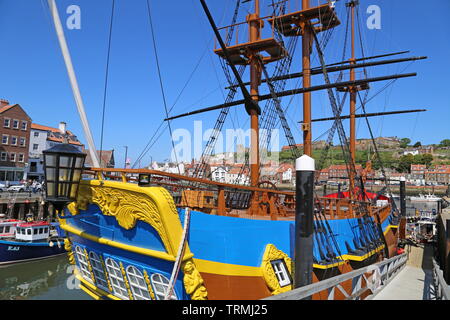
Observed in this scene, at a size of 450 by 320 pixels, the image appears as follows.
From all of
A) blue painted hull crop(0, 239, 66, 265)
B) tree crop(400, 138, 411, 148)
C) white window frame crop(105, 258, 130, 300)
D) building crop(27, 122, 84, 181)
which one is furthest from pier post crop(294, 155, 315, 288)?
tree crop(400, 138, 411, 148)

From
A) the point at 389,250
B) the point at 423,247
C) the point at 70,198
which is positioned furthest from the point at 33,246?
the point at 423,247

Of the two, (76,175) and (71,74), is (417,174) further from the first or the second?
(76,175)

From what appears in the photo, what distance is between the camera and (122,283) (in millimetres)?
5891

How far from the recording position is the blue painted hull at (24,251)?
1652 centimetres

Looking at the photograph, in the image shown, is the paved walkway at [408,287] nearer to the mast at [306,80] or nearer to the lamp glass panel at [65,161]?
the mast at [306,80]

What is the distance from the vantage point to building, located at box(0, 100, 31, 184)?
3231cm

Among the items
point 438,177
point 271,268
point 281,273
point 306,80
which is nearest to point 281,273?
point 281,273

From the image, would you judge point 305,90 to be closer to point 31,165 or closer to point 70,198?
point 70,198

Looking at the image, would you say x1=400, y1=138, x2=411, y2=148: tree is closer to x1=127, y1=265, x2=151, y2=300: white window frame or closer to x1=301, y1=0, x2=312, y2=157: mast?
x1=301, y1=0, x2=312, y2=157: mast

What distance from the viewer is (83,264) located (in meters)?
6.92

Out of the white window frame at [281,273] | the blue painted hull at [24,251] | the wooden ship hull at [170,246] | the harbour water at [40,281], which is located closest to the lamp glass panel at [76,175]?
the wooden ship hull at [170,246]

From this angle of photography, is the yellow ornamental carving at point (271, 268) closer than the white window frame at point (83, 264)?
Yes

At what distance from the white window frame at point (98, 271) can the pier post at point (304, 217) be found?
3.99 metres

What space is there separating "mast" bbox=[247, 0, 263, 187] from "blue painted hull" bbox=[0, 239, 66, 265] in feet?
47.7
